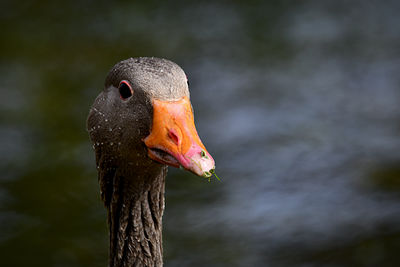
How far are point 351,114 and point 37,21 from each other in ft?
18.0

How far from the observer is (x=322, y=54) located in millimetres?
10156

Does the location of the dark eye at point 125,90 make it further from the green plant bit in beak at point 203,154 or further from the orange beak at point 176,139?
the green plant bit in beak at point 203,154

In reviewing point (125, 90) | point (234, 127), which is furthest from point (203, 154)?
point (234, 127)

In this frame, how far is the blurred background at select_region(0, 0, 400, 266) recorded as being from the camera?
24.1 ft

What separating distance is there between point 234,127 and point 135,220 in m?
4.33

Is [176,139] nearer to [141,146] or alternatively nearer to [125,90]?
[141,146]

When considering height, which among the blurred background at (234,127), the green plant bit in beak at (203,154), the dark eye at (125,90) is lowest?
the green plant bit in beak at (203,154)

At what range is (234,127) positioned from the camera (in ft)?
28.9

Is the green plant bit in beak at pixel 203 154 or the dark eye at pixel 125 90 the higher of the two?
the dark eye at pixel 125 90

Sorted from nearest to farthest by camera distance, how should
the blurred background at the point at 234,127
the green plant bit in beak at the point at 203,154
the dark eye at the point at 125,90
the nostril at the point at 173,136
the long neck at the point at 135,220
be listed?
the green plant bit in beak at the point at 203,154 → the nostril at the point at 173,136 → the dark eye at the point at 125,90 → the long neck at the point at 135,220 → the blurred background at the point at 234,127

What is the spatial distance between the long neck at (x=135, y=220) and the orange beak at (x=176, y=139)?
607 mm

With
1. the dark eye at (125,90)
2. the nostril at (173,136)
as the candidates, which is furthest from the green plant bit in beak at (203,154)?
the dark eye at (125,90)

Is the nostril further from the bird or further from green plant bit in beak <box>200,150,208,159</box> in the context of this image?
green plant bit in beak <box>200,150,208,159</box>

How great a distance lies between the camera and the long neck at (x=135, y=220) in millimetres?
4551
